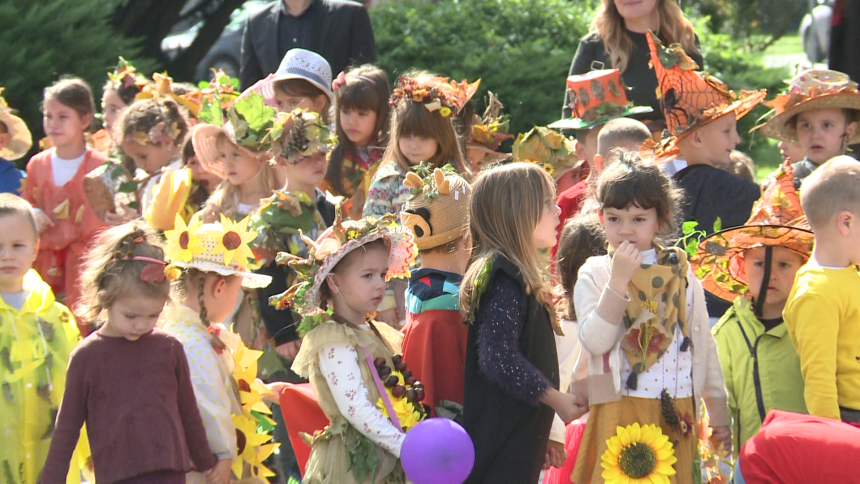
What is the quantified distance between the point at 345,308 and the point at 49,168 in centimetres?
432

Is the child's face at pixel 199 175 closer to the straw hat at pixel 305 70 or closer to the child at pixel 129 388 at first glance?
the straw hat at pixel 305 70

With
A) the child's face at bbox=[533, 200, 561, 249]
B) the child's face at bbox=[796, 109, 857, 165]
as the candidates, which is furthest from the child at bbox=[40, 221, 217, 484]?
the child's face at bbox=[796, 109, 857, 165]

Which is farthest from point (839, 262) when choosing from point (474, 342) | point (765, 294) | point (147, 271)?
point (147, 271)

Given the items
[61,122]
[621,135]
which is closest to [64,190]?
[61,122]

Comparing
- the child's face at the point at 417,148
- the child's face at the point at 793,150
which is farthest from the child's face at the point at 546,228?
the child's face at the point at 793,150

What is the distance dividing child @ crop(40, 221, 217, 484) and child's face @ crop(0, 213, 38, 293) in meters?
0.59

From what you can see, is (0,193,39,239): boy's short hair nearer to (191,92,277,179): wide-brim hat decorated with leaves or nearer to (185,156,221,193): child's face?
(191,92,277,179): wide-brim hat decorated with leaves

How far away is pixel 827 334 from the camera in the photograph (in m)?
4.00

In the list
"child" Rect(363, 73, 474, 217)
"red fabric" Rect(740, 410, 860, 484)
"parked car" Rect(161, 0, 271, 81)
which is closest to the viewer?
"red fabric" Rect(740, 410, 860, 484)

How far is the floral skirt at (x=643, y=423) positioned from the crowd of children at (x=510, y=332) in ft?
0.04

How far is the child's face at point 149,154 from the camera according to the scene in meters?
7.11

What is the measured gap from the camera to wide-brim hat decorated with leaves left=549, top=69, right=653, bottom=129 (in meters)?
6.08

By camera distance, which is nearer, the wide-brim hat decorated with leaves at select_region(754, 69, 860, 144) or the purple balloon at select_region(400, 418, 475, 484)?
the purple balloon at select_region(400, 418, 475, 484)

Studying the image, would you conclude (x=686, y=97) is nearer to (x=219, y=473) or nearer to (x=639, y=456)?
(x=639, y=456)
